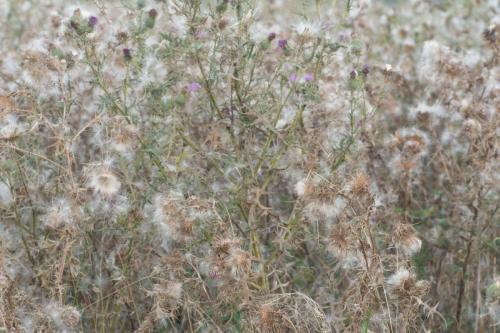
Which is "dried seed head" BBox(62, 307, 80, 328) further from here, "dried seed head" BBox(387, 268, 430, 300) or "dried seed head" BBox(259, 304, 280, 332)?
"dried seed head" BBox(387, 268, 430, 300)

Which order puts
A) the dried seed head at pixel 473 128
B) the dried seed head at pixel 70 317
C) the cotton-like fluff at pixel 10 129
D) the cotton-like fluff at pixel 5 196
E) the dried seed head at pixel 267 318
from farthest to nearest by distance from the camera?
1. the dried seed head at pixel 473 128
2. the cotton-like fluff at pixel 5 196
3. the cotton-like fluff at pixel 10 129
4. the dried seed head at pixel 70 317
5. the dried seed head at pixel 267 318

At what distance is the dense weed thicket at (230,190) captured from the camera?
223 centimetres

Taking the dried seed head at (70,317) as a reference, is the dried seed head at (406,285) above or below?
above

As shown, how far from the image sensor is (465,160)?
3.28 metres

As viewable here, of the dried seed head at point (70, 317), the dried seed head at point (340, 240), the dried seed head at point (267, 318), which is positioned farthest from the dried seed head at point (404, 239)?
the dried seed head at point (70, 317)

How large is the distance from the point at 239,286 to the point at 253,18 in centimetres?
97

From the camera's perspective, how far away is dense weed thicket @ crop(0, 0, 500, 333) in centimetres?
223

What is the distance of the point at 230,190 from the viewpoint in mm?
2477

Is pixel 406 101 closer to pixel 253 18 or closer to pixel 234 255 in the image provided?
pixel 253 18

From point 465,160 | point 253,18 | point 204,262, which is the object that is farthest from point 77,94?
point 465,160

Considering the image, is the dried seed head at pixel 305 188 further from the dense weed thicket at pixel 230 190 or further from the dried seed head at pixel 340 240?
the dried seed head at pixel 340 240

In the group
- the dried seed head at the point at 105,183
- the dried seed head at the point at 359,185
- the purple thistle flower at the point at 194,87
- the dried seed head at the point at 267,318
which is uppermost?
the purple thistle flower at the point at 194,87

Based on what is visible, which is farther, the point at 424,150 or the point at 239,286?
the point at 424,150

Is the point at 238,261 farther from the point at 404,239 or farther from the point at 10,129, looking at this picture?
the point at 10,129
